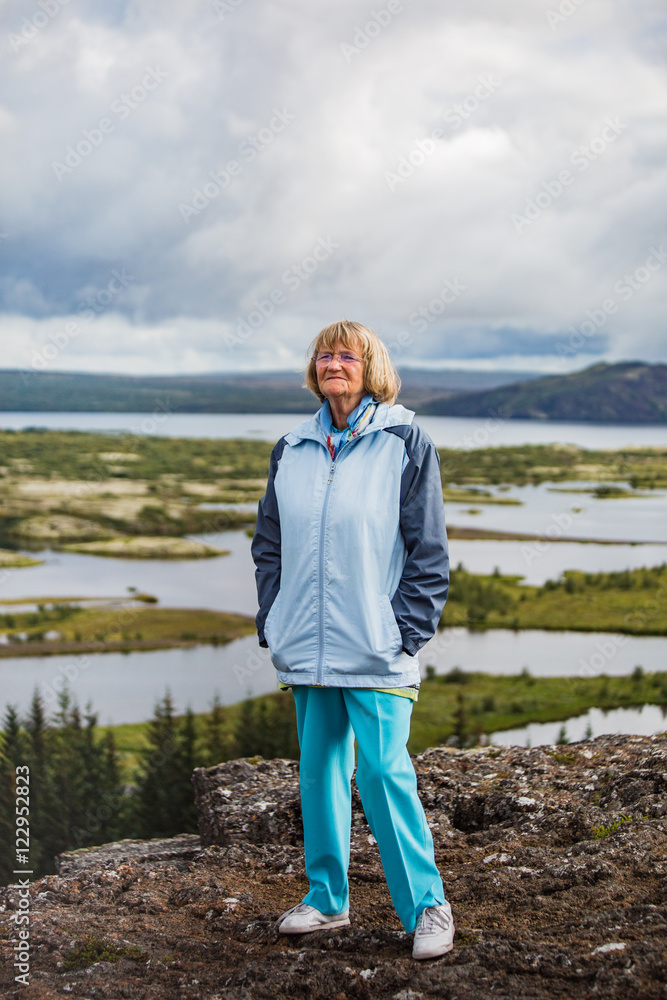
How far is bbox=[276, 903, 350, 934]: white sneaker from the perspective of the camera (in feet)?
14.8

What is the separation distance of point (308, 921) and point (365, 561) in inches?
79.1

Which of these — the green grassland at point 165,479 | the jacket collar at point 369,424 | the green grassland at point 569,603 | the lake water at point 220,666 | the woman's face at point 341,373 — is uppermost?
the woman's face at point 341,373

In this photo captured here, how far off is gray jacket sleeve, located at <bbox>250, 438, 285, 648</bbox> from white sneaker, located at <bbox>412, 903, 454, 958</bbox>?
1.62 meters

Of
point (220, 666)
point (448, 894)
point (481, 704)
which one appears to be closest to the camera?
point (448, 894)

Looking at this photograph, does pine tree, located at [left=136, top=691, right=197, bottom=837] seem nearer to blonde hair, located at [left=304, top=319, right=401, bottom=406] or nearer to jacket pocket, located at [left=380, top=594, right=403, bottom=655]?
jacket pocket, located at [left=380, top=594, right=403, bottom=655]

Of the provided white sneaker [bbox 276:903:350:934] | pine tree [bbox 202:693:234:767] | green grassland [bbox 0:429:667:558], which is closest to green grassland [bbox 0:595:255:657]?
green grassland [bbox 0:429:667:558]

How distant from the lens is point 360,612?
4.22m

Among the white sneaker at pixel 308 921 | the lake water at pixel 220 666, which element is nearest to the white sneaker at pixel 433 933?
the white sneaker at pixel 308 921

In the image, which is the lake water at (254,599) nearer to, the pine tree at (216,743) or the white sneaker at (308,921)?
the pine tree at (216,743)

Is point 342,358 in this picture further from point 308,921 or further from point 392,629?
point 308,921

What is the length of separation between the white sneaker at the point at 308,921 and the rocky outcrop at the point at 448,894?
0.19 ft

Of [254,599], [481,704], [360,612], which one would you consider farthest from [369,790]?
[254,599]

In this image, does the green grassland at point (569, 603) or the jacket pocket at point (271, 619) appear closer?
the jacket pocket at point (271, 619)

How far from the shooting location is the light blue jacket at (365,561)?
4.23 metres
